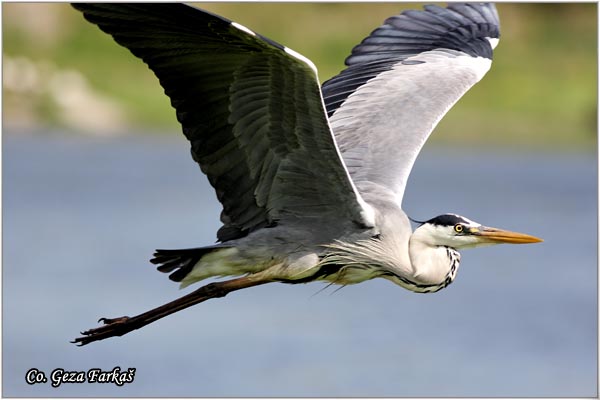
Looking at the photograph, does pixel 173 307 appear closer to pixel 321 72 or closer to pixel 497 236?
pixel 497 236

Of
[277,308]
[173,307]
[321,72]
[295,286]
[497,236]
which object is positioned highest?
[321,72]

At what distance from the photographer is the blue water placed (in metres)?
11.6

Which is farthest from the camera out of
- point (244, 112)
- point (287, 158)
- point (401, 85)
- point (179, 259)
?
→ point (401, 85)

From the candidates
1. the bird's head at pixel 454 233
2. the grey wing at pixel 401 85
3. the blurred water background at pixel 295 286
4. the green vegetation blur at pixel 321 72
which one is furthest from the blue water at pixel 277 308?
the bird's head at pixel 454 233

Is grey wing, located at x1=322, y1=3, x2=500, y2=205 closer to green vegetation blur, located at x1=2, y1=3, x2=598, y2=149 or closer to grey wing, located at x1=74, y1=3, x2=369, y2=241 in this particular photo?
grey wing, located at x1=74, y1=3, x2=369, y2=241

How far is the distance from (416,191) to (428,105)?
12.7 m

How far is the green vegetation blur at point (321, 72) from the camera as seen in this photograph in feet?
73.3

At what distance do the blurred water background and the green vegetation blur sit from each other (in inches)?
1.6

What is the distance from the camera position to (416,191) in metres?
18.9

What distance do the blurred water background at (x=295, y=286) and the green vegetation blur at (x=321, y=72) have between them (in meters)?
A: 0.04

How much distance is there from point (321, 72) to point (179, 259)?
16.5 metres

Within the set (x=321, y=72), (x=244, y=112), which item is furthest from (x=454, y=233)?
(x=321, y=72)

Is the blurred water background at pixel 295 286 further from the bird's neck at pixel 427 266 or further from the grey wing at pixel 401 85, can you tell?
the bird's neck at pixel 427 266

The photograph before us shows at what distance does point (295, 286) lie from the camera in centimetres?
1504
